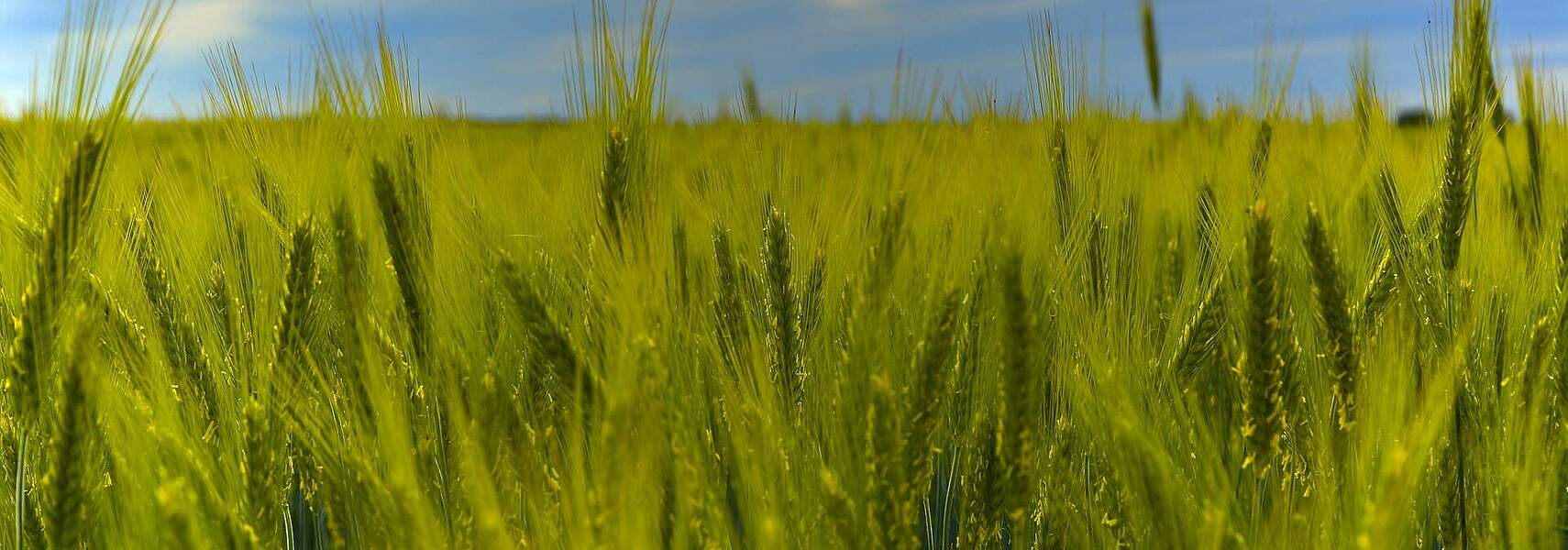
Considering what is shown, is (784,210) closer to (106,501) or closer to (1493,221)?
(106,501)

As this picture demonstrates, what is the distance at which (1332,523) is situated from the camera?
3.15ft

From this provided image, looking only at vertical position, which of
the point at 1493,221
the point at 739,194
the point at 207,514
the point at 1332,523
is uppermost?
the point at 739,194

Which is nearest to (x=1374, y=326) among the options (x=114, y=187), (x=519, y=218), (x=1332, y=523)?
(x=1332, y=523)

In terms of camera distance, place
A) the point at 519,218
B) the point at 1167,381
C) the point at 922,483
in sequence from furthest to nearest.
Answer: the point at 519,218 → the point at 1167,381 → the point at 922,483

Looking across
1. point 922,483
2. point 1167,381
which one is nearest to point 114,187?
point 922,483

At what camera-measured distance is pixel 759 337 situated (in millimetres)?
1200

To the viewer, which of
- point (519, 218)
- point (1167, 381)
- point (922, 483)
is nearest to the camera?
point (922, 483)

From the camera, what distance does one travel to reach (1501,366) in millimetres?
1276

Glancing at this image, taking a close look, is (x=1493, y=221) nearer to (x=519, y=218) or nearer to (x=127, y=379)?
(x=519, y=218)

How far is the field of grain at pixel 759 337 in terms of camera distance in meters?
0.88

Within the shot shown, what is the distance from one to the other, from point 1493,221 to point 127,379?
1930 mm

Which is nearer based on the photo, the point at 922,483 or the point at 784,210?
the point at 922,483

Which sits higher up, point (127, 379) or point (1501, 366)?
point (127, 379)

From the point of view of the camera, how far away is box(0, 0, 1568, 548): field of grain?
88 centimetres
